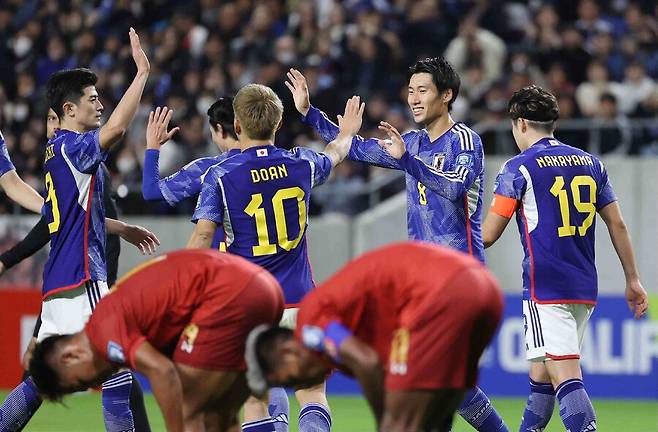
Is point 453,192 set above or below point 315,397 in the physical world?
above

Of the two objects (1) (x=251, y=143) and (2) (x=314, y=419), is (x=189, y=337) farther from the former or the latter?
(1) (x=251, y=143)

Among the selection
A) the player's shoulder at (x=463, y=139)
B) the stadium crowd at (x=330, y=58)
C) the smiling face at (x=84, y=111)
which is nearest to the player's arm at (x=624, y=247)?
the player's shoulder at (x=463, y=139)

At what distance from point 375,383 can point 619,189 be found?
9.10 metres

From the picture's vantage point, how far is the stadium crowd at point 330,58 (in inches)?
579

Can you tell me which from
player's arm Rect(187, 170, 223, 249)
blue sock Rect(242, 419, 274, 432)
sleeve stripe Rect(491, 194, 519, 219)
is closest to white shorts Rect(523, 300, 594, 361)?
sleeve stripe Rect(491, 194, 519, 219)

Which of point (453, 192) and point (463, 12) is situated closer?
point (453, 192)

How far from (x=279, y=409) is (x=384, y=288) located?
2437mm

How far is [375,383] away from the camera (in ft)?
16.9

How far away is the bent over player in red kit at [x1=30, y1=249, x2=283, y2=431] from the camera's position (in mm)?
5438

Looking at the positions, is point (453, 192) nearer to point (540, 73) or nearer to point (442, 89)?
point (442, 89)

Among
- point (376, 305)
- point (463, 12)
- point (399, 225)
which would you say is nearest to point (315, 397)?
point (376, 305)

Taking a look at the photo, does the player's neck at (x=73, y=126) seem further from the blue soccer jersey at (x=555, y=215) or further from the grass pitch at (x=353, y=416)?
the grass pitch at (x=353, y=416)

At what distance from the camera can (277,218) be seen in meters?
6.98

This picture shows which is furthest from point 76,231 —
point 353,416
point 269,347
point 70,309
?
point 353,416
